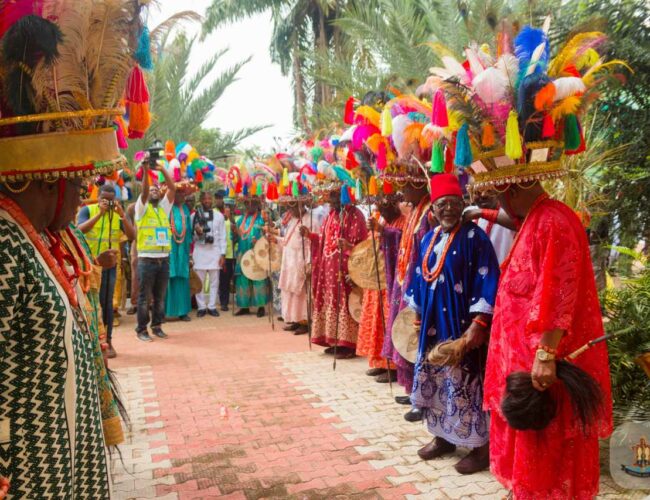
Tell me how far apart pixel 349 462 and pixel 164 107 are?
35.6 feet

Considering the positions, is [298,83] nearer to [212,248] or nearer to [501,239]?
[212,248]

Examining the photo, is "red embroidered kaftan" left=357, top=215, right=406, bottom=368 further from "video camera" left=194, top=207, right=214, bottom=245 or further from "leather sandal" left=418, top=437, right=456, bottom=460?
"video camera" left=194, top=207, right=214, bottom=245

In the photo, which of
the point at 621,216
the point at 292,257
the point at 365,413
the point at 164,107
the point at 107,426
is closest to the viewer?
the point at 107,426

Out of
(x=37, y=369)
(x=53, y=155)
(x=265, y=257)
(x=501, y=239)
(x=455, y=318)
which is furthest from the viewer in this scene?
(x=265, y=257)

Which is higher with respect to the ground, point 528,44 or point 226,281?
point 528,44

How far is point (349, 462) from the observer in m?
4.10

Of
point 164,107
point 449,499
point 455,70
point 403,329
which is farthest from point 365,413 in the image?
point 164,107

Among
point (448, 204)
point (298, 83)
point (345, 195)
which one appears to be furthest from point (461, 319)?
point (298, 83)

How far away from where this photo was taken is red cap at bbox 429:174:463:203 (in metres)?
3.98

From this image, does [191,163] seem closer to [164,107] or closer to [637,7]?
[164,107]

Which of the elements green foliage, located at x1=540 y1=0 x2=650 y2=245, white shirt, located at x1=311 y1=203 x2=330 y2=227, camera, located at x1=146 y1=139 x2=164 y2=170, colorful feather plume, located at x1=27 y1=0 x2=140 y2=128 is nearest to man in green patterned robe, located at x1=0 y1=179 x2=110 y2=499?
colorful feather plume, located at x1=27 y1=0 x2=140 y2=128

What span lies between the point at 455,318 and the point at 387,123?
5.96 ft

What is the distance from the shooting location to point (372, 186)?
227 inches

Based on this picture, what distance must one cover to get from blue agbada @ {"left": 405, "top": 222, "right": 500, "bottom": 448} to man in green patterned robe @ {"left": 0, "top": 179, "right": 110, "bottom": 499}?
98.6 inches
